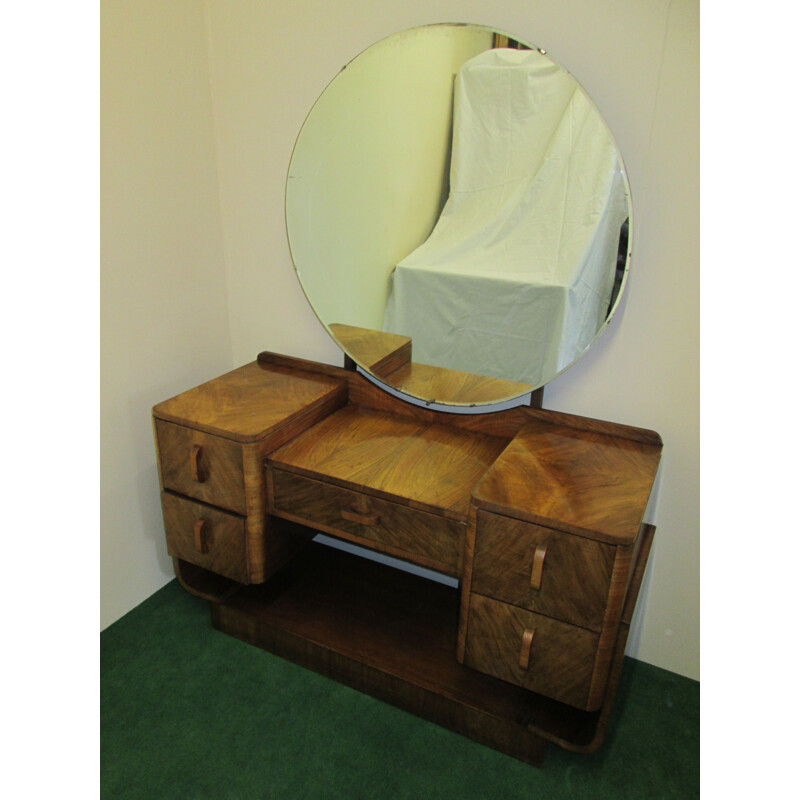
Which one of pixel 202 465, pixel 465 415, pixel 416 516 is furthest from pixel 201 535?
pixel 465 415

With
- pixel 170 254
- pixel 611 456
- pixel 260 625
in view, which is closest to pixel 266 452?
pixel 260 625

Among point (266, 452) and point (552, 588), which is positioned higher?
point (266, 452)

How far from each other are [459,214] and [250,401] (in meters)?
0.66

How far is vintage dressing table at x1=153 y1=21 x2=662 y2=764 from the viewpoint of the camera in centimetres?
120

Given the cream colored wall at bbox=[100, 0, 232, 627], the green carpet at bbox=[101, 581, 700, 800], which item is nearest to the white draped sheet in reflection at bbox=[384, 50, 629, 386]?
the cream colored wall at bbox=[100, 0, 232, 627]

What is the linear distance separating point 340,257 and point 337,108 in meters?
0.34

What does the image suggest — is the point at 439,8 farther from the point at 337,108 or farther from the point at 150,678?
the point at 150,678

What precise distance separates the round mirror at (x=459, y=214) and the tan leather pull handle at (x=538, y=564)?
1.38 ft

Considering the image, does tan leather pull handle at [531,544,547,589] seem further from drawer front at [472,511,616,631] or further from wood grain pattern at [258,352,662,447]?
wood grain pattern at [258,352,662,447]

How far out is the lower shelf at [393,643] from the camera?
139cm

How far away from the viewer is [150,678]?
1.57 m

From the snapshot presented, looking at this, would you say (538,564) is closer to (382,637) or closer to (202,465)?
(382,637)

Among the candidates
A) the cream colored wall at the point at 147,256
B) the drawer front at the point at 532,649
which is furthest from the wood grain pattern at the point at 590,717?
the cream colored wall at the point at 147,256

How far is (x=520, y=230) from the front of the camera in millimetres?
1381
